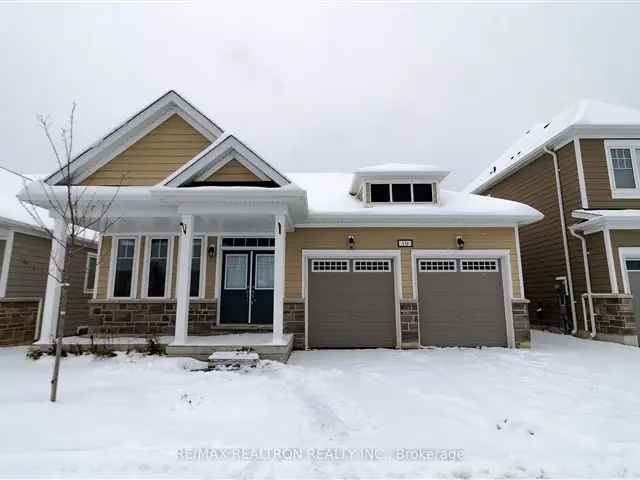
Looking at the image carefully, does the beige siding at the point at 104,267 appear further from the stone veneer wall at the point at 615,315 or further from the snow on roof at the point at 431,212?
the stone veneer wall at the point at 615,315

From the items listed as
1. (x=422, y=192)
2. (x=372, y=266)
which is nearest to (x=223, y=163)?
(x=372, y=266)

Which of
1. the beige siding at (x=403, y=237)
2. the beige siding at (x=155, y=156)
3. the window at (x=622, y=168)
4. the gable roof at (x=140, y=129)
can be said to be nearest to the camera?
the gable roof at (x=140, y=129)

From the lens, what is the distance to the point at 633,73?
28.8 meters

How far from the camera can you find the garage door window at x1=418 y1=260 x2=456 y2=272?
930 centimetres

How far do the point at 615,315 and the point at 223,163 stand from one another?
11.4m

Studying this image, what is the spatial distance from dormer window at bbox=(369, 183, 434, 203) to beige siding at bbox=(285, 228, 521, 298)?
1.05 metres

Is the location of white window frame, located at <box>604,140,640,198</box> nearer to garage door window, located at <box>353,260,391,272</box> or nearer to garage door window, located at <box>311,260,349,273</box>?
garage door window, located at <box>353,260,391,272</box>

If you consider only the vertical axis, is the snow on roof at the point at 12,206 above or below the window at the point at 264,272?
above

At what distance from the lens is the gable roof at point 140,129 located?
325 inches

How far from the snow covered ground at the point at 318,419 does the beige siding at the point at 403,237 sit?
311cm

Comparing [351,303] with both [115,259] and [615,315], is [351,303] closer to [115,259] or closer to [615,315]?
[115,259]

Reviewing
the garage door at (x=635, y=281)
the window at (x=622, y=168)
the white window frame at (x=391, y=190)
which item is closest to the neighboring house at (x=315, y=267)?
the white window frame at (x=391, y=190)

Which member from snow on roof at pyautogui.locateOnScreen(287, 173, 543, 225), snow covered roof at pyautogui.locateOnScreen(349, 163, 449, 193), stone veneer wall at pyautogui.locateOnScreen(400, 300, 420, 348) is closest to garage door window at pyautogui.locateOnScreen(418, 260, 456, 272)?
stone veneer wall at pyautogui.locateOnScreen(400, 300, 420, 348)

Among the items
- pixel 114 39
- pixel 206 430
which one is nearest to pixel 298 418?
pixel 206 430
